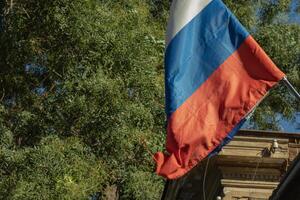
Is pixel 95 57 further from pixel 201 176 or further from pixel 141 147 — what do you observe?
pixel 201 176

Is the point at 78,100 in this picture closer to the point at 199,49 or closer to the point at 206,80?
the point at 199,49

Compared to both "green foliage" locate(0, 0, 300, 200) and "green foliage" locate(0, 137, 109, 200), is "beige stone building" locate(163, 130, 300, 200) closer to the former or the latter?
"green foliage" locate(0, 0, 300, 200)

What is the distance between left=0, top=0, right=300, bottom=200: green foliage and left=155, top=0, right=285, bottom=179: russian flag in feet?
14.4

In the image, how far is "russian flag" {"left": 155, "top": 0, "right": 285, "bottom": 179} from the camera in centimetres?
763

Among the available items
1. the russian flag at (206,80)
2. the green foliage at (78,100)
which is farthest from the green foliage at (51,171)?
the russian flag at (206,80)

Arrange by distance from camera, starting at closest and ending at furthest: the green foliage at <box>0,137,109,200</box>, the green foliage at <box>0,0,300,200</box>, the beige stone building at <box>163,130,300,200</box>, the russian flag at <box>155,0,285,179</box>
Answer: the russian flag at <box>155,0,285,179</box> → the green foliage at <box>0,137,109,200</box> → the green foliage at <box>0,0,300,200</box> → the beige stone building at <box>163,130,300,200</box>

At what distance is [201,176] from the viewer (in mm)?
14023

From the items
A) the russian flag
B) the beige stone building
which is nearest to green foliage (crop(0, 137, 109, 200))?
the beige stone building

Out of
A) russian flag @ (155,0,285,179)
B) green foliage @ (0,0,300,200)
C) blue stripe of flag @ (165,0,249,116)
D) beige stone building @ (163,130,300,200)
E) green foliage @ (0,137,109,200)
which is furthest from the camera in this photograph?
beige stone building @ (163,130,300,200)

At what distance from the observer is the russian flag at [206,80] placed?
763 centimetres

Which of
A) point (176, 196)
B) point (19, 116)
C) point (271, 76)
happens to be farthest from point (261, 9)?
point (271, 76)

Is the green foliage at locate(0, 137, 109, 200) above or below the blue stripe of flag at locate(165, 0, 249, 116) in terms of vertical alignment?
below

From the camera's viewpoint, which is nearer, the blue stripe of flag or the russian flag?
the russian flag

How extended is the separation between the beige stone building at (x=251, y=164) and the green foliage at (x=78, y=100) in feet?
4.94
